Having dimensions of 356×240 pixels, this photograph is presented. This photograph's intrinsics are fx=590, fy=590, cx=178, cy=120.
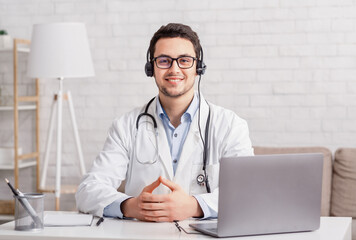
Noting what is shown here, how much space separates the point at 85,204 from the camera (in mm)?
2234

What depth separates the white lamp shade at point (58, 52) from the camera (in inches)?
148

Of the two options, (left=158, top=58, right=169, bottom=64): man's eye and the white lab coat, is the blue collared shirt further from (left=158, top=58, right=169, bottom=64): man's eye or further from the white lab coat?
(left=158, top=58, right=169, bottom=64): man's eye

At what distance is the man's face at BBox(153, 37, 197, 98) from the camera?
2387 mm

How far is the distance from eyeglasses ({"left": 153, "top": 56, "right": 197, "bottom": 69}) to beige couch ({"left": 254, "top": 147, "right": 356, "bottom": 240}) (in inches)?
51.7

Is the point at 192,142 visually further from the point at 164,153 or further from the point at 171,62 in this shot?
the point at 171,62

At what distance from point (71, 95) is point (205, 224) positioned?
8.17 ft

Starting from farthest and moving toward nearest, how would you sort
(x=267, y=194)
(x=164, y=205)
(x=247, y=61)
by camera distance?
(x=247, y=61), (x=164, y=205), (x=267, y=194)

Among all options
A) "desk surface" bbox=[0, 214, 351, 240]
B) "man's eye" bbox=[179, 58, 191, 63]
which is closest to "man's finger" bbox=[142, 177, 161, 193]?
"desk surface" bbox=[0, 214, 351, 240]

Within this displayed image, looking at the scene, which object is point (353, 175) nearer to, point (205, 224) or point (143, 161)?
point (143, 161)

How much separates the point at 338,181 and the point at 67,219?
1993mm

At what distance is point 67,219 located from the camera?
6.72 ft

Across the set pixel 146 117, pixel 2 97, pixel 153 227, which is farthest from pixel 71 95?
pixel 153 227

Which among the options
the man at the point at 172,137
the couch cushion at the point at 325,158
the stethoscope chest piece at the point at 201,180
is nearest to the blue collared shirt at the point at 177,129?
the man at the point at 172,137

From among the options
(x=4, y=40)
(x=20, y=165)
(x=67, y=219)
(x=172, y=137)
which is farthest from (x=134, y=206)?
→ (x=4, y=40)
